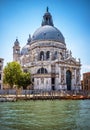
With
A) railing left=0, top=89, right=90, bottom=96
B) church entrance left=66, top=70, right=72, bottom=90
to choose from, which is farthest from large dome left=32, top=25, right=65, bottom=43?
railing left=0, top=89, right=90, bottom=96

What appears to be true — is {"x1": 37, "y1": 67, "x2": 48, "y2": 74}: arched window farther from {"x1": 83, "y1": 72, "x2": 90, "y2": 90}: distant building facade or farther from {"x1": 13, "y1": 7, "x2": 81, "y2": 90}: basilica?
{"x1": 83, "y1": 72, "x2": 90, "y2": 90}: distant building facade

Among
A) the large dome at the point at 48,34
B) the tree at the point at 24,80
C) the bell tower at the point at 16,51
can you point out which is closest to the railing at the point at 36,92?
the tree at the point at 24,80

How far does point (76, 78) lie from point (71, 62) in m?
3.28

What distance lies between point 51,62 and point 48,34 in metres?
6.54

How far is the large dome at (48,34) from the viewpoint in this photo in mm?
52250

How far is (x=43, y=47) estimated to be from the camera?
5147 cm

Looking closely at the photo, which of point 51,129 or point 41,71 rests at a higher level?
point 41,71

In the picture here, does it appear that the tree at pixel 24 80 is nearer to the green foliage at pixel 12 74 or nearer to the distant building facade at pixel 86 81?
the green foliage at pixel 12 74

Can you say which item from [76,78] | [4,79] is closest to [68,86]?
[76,78]

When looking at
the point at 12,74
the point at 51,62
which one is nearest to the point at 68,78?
the point at 51,62

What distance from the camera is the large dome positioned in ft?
171

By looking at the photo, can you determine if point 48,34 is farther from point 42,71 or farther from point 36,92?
point 36,92

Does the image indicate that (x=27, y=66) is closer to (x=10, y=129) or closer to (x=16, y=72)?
(x=16, y=72)

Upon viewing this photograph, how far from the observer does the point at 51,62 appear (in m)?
48.8
